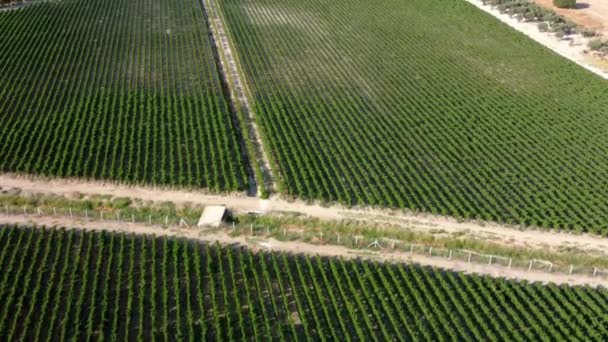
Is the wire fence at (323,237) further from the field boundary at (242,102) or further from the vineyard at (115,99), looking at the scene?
the field boundary at (242,102)

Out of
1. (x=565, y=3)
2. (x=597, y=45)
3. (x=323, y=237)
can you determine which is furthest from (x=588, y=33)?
(x=323, y=237)

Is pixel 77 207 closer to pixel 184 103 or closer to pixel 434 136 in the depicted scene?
pixel 184 103

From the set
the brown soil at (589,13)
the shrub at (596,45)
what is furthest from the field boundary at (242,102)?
the brown soil at (589,13)

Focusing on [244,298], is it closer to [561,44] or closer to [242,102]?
[242,102]

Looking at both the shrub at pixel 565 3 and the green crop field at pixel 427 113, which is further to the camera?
the shrub at pixel 565 3

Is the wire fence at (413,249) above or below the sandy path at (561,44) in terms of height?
above

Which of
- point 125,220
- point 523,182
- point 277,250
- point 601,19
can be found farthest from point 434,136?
point 601,19

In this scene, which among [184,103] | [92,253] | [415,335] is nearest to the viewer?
[415,335]
